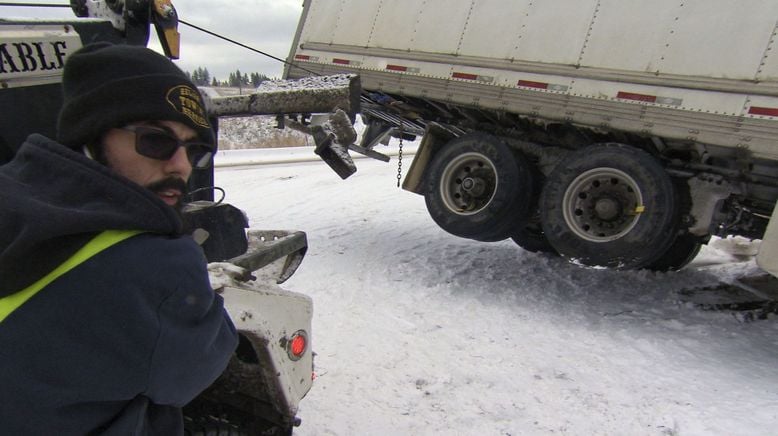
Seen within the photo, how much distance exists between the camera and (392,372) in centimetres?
378

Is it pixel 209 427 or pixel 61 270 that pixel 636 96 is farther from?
pixel 61 270

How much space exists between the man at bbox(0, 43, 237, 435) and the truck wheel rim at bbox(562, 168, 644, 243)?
3.88m

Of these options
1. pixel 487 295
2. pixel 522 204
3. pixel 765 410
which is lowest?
pixel 487 295

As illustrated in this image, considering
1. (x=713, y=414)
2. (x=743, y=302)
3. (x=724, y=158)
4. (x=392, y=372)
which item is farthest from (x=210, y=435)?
(x=743, y=302)

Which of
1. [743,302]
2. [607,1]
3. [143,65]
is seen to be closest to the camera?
[143,65]

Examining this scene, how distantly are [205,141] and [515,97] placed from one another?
12.9 feet

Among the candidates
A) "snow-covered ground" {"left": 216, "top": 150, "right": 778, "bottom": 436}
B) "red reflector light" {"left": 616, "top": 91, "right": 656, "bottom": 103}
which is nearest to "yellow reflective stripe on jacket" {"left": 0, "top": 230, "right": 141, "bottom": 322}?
"snow-covered ground" {"left": 216, "top": 150, "right": 778, "bottom": 436}

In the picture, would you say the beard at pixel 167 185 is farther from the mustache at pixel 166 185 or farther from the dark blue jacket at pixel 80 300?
the dark blue jacket at pixel 80 300

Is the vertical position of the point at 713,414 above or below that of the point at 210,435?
above

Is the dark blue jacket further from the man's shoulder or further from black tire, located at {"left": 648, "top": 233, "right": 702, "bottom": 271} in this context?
black tire, located at {"left": 648, "top": 233, "right": 702, "bottom": 271}

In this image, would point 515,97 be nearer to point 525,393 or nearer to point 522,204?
point 522,204

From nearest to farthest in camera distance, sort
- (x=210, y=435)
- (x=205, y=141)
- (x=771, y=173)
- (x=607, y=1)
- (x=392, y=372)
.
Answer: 1. (x=205, y=141)
2. (x=210, y=435)
3. (x=392, y=372)
4. (x=771, y=173)
5. (x=607, y=1)

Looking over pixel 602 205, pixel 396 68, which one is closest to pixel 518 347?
pixel 602 205

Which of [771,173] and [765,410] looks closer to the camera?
[765,410]
